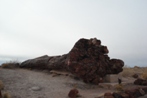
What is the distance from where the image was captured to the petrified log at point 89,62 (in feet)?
30.9

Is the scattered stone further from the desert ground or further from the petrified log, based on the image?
the petrified log

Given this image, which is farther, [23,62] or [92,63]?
[23,62]

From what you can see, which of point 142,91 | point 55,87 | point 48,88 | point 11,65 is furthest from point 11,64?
point 142,91

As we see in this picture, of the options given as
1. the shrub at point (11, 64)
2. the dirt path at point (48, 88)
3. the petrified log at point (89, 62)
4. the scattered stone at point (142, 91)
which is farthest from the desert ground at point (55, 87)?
the shrub at point (11, 64)

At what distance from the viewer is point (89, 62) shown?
9727 mm

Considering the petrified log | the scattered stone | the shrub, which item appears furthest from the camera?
the shrub

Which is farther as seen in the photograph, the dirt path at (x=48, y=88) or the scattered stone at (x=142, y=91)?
the scattered stone at (x=142, y=91)

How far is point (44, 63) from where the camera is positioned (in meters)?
12.7

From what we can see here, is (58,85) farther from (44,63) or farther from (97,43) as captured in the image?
(44,63)

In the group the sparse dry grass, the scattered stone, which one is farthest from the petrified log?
the sparse dry grass

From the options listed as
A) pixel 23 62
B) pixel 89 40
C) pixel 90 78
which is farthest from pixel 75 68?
pixel 23 62

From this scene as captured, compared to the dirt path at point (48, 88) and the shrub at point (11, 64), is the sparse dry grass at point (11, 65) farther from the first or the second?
the dirt path at point (48, 88)

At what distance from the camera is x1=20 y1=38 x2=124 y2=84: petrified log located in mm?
9414

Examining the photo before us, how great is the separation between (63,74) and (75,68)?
4.46 ft
